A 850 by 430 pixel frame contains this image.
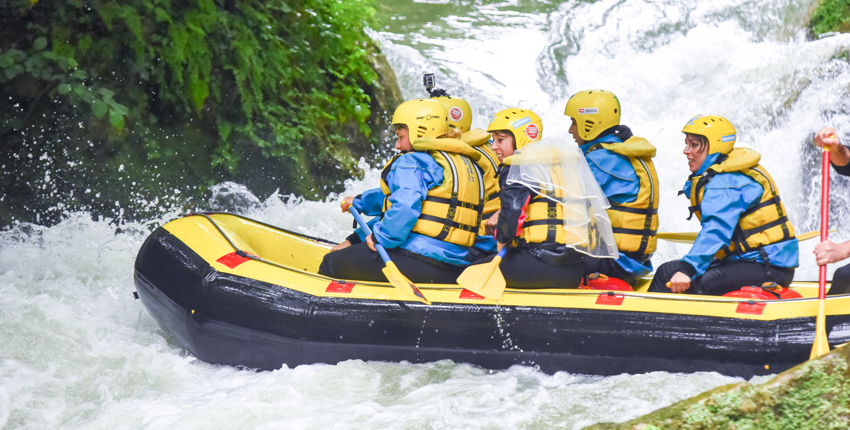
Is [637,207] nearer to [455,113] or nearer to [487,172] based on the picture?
[487,172]

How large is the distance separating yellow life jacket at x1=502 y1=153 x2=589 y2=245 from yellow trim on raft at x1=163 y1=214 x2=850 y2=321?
0.94 ft

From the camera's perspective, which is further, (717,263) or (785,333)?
(717,263)

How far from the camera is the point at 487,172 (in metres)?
4.76

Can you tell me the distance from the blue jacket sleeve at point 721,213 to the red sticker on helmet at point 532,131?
957 millimetres

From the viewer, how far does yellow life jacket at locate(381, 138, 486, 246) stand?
4297mm

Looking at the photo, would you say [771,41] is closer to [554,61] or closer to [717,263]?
[554,61]

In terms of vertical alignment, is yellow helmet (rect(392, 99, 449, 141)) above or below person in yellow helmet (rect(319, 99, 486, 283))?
above

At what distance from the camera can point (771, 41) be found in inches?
394

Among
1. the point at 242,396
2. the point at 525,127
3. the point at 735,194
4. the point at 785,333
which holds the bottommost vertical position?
the point at 242,396

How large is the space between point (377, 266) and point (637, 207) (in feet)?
4.88

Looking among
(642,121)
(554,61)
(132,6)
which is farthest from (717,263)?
(554,61)

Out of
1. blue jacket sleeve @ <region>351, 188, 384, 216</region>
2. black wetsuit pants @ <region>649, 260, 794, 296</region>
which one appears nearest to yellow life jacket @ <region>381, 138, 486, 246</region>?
blue jacket sleeve @ <region>351, 188, 384, 216</region>

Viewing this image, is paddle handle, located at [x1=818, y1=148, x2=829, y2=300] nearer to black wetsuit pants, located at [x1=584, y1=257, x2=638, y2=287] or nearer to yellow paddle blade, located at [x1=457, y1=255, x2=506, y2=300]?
black wetsuit pants, located at [x1=584, y1=257, x2=638, y2=287]

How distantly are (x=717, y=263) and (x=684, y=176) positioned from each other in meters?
4.37
